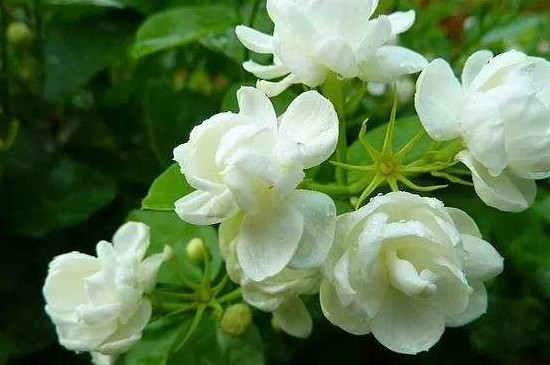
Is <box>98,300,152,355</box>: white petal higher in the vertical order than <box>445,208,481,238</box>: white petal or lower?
lower

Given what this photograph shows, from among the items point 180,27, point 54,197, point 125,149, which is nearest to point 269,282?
point 180,27

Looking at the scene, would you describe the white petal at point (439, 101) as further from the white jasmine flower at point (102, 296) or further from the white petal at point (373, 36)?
the white jasmine flower at point (102, 296)

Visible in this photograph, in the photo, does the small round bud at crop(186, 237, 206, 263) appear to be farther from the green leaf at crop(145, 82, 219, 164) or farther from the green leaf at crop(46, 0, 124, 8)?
the green leaf at crop(46, 0, 124, 8)

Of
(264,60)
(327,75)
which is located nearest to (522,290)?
(264,60)

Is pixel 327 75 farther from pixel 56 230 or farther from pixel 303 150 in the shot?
pixel 56 230

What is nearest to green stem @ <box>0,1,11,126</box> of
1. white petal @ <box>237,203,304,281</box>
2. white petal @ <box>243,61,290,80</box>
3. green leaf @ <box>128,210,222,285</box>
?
green leaf @ <box>128,210,222,285</box>
